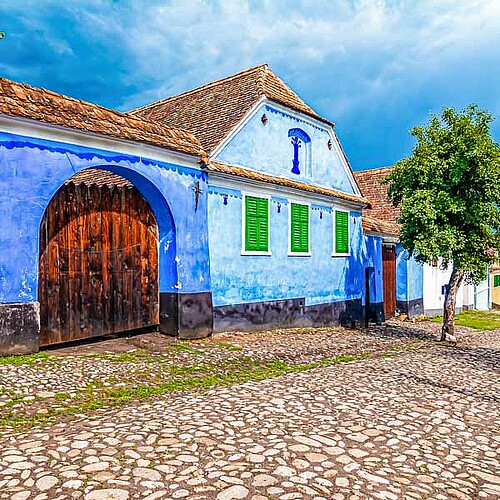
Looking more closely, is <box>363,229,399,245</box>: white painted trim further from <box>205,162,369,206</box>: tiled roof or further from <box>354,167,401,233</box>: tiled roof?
<box>205,162,369,206</box>: tiled roof

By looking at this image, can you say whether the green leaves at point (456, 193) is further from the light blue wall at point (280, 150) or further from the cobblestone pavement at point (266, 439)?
the cobblestone pavement at point (266, 439)

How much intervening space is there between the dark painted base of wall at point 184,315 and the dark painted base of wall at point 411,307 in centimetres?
1095

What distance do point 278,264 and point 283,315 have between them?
1.29 m

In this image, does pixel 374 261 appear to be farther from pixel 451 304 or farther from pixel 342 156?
pixel 451 304

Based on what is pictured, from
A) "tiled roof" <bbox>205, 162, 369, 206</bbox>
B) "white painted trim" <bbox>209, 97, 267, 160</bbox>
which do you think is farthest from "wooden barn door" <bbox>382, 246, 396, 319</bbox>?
"white painted trim" <bbox>209, 97, 267, 160</bbox>

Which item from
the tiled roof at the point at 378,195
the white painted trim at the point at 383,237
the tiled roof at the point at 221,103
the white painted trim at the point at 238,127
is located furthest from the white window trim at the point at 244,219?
the tiled roof at the point at 378,195

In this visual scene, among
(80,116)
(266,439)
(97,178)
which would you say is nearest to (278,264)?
(97,178)

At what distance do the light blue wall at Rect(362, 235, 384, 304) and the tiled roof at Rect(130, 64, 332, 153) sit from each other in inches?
170

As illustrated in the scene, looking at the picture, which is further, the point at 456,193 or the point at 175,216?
the point at 456,193

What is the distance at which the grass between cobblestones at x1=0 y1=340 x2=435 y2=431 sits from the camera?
17.1 feet

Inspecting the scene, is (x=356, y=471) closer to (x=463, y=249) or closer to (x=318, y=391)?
(x=318, y=391)

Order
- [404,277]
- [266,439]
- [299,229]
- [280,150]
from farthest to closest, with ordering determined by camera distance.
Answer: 1. [404,277]
2. [299,229]
3. [280,150]
4. [266,439]

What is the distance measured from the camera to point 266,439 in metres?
4.38

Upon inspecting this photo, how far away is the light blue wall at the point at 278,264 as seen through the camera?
35.6ft
